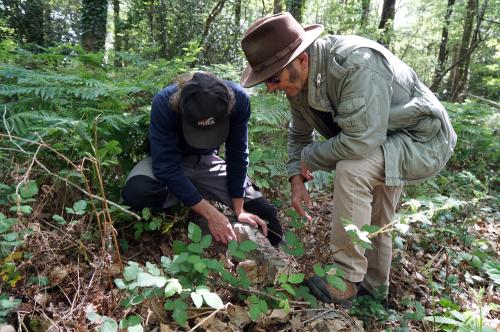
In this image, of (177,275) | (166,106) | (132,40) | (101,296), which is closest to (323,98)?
(166,106)

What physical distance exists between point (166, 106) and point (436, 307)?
2.41 meters

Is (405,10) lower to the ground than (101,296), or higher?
higher

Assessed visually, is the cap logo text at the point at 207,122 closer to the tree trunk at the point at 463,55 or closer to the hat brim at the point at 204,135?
the hat brim at the point at 204,135

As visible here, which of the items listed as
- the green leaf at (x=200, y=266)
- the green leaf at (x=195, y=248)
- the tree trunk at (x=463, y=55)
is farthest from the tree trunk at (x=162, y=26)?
the green leaf at (x=200, y=266)

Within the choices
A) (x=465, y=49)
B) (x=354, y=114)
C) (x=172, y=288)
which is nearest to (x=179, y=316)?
(x=172, y=288)

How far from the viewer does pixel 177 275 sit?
195 cm

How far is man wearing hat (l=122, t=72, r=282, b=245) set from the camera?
250 cm

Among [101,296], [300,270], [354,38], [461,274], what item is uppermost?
[354,38]

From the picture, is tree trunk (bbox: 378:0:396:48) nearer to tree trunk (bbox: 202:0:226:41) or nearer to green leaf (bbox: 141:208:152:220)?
tree trunk (bbox: 202:0:226:41)

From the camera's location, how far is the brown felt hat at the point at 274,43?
2320mm

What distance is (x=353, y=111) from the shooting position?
90.6 inches

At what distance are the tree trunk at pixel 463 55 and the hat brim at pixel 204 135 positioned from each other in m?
11.4

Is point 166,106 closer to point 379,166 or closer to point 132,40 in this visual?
point 379,166

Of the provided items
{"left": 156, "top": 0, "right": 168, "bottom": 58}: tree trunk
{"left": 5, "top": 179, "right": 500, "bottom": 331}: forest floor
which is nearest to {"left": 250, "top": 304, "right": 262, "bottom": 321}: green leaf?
{"left": 5, "top": 179, "right": 500, "bottom": 331}: forest floor
